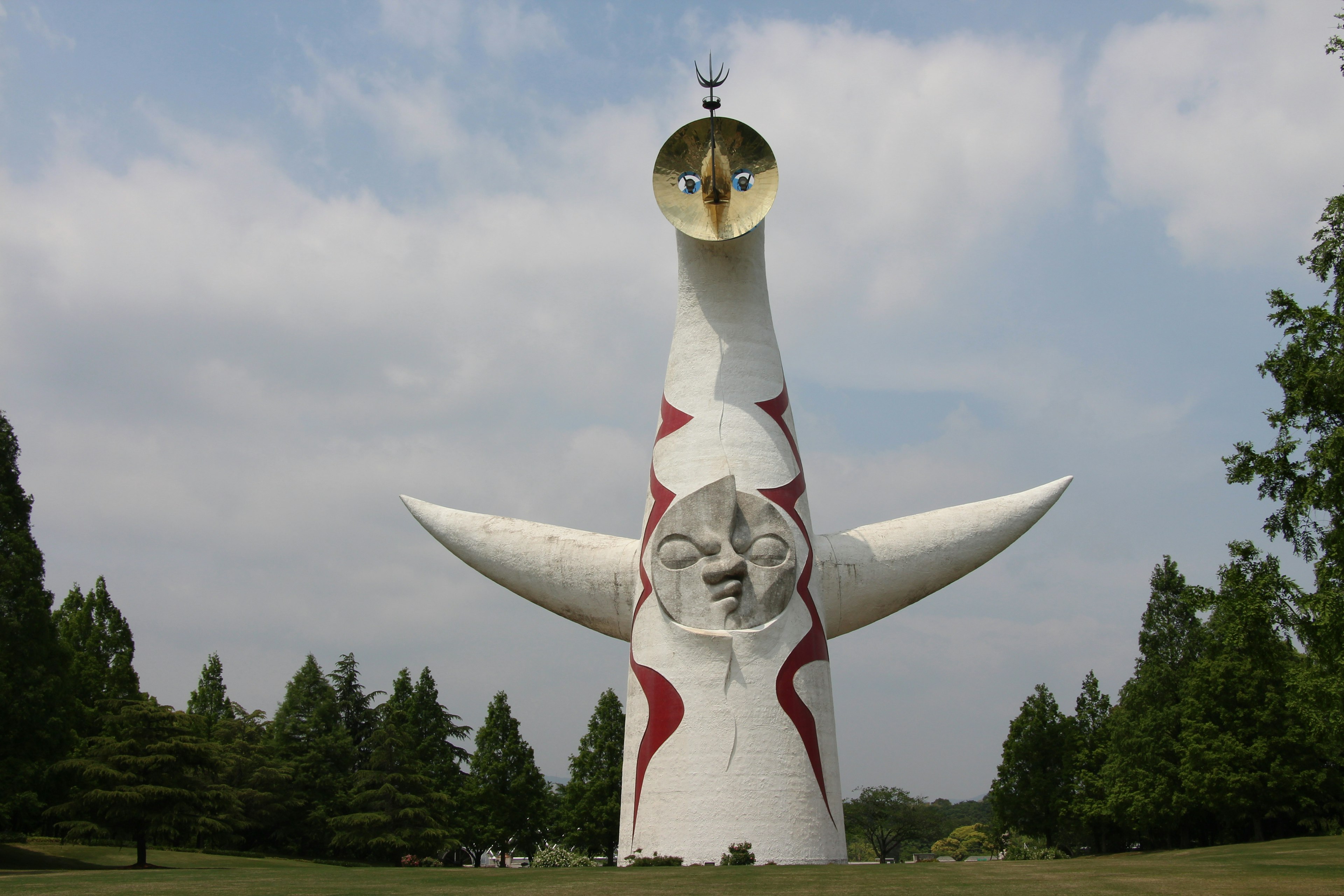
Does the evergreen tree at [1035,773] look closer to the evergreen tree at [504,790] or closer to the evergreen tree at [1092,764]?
the evergreen tree at [1092,764]

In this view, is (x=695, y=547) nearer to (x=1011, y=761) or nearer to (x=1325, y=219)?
(x=1325, y=219)

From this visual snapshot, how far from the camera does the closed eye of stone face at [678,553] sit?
1527 centimetres

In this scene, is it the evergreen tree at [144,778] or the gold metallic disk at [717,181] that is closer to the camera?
the gold metallic disk at [717,181]

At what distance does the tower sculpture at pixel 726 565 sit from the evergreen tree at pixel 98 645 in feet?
65.0

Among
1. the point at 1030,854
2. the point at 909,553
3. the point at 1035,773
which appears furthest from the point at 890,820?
the point at 909,553

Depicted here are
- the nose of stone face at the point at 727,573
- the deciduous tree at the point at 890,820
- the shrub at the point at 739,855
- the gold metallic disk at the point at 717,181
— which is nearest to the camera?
the shrub at the point at 739,855

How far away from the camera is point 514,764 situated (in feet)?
113

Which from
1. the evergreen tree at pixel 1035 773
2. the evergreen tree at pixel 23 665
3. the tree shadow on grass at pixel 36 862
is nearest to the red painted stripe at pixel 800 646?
the tree shadow on grass at pixel 36 862

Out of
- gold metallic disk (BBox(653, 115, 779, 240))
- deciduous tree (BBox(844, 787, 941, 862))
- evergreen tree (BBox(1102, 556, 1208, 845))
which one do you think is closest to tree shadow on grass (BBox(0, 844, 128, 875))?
gold metallic disk (BBox(653, 115, 779, 240))

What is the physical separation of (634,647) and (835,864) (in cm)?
397

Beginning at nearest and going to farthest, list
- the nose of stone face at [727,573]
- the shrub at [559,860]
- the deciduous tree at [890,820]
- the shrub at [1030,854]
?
1. the nose of stone face at [727,573]
2. the shrub at [559,860]
3. the shrub at [1030,854]
4. the deciduous tree at [890,820]

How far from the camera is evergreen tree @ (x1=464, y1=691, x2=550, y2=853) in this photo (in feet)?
110

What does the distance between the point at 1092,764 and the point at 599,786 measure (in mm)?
16461

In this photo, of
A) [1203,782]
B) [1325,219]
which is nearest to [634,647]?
[1325,219]
